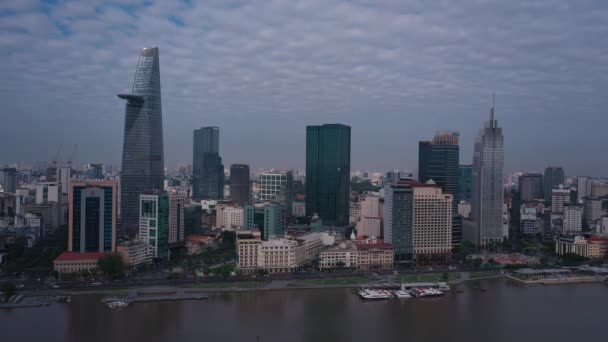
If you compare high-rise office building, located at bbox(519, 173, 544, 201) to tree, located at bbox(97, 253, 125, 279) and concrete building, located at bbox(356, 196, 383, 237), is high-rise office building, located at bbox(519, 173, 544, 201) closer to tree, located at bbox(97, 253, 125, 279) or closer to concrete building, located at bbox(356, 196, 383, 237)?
concrete building, located at bbox(356, 196, 383, 237)

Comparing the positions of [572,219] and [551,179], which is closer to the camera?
[572,219]

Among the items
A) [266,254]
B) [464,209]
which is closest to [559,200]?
[464,209]

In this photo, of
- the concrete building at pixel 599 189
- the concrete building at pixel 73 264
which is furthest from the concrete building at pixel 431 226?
the concrete building at pixel 599 189

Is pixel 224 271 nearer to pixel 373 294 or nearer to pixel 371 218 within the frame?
pixel 373 294

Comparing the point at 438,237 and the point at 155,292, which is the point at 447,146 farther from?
the point at 155,292

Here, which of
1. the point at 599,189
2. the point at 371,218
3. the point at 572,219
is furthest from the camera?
the point at 599,189

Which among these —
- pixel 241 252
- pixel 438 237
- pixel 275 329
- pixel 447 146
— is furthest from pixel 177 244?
pixel 447 146

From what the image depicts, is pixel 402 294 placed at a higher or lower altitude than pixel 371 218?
lower
